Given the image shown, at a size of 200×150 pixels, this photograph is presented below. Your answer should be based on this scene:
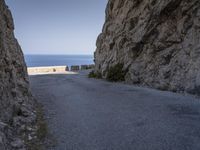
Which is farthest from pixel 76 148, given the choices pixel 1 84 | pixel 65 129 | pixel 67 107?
pixel 67 107

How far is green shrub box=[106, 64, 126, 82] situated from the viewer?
18598 mm

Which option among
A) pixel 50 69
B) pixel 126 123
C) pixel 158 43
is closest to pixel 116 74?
pixel 158 43

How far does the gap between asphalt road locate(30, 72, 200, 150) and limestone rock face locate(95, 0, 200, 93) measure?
2605 millimetres

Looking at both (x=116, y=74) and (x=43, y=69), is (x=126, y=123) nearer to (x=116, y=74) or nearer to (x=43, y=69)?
(x=116, y=74)

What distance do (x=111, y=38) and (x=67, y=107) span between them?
45.8 feet

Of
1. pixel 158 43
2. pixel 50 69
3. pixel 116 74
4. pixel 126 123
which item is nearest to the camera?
pixel 126 123

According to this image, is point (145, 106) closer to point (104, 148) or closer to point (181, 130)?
point (181, 130)

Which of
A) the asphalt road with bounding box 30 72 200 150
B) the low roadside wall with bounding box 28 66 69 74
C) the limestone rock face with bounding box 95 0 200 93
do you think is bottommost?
the asphalt road with bounding box 30 72 200 150

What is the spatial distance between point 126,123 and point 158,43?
9.95 m

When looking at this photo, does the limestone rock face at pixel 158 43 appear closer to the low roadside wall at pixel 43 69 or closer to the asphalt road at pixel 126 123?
the asphalt road at pixel 126 123

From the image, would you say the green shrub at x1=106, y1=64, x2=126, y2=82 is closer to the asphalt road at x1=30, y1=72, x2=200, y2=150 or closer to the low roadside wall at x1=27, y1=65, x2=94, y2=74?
the asphalt road at x1=30, y1=72, x2=200, y2=150

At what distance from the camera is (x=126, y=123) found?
22.6 ft

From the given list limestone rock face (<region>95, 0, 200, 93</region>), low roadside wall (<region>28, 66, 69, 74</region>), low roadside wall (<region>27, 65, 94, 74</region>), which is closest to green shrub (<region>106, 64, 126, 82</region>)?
limestone rock face (<region>95, 0, 200, 93</region>)

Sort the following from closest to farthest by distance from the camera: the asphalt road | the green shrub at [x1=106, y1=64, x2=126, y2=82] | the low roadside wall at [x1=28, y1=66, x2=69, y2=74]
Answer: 1. the asphalt road
2. the green shrub at [x1=106, y1=64, x2=126, y2=82]
3. the low roadside wall at [x1=28, y1=66, x2=69, y2=74]
